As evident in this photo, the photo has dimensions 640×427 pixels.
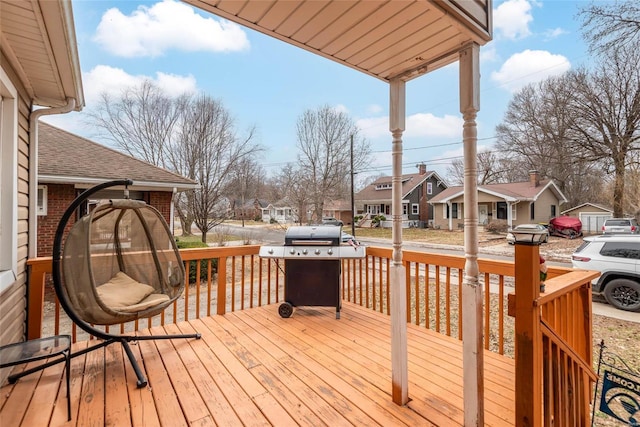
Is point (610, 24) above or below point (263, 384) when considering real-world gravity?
above

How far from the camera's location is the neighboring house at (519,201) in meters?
15.4

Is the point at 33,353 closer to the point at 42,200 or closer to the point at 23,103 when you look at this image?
the point at 23,103

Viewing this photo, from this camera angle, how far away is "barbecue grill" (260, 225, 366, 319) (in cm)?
307

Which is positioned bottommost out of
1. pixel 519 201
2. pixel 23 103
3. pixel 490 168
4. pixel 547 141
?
pixel 519 201

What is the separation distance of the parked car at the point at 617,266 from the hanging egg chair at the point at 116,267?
20.0 feet

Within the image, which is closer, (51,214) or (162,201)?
(51,214)

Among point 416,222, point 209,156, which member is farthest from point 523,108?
point 209,156

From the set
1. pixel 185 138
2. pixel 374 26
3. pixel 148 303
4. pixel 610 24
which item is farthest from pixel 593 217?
pixel 148 303

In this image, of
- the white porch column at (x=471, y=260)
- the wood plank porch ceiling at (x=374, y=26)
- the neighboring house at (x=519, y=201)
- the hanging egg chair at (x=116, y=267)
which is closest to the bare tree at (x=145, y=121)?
the hanging egg chair at (x=116, y=267)

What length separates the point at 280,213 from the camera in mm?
17156

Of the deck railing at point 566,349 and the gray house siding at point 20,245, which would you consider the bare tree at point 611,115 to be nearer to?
the deck railing at point 566,349

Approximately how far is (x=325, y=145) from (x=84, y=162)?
382 inches

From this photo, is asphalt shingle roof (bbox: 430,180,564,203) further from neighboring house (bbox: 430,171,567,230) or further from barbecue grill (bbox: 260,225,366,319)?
barbecue grill (bbox: 260,225,366,319)

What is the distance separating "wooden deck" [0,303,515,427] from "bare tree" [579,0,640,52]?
26.5ft
